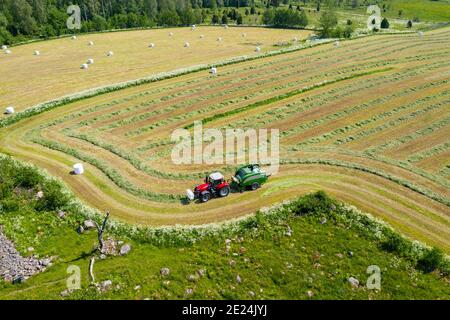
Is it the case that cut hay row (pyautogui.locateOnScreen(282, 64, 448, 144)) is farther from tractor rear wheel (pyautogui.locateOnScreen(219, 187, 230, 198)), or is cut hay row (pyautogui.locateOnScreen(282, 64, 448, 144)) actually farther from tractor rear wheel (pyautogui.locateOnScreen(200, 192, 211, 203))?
tractor rear wheel (pyautogui.locateOnScreen(200, 192, 211, 203))

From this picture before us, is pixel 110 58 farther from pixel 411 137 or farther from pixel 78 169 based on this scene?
pixel 411 137

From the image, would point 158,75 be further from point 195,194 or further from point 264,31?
point 264,31

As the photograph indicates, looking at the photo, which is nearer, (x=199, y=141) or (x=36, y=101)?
(x=199, y=141)

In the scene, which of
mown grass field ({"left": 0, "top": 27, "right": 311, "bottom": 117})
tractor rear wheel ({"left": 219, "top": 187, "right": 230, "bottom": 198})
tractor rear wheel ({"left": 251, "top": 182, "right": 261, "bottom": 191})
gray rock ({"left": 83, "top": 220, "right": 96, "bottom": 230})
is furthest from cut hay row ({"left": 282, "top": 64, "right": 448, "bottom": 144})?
mown grass field ({"left": 0, "top": 27, "right": 311, "bottom": 117})

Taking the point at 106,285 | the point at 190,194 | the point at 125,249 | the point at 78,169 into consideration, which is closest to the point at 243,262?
the point at 190,194
